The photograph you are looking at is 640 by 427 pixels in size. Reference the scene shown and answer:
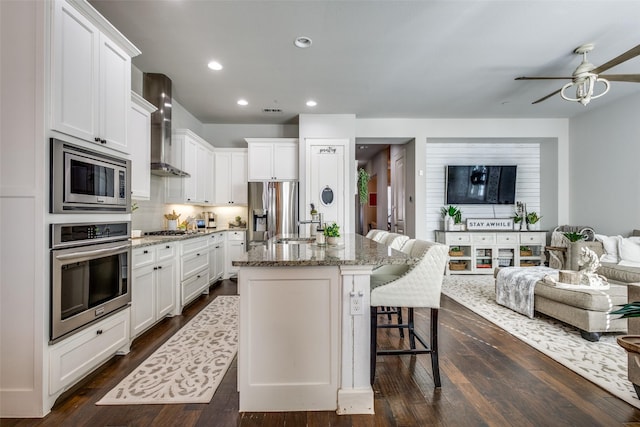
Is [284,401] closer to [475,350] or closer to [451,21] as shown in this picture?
[475,350]

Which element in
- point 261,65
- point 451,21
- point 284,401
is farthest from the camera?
point 261,65

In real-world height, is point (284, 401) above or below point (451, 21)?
below

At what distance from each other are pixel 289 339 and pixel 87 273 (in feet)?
4.73

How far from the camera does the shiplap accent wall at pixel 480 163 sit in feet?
20.7

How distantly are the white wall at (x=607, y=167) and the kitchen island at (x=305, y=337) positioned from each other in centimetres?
525

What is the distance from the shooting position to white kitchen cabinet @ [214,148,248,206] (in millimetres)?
5645

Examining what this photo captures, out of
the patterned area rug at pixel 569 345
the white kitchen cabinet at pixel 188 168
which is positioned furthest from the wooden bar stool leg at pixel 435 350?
the white kitchen cabinet at pixel 188 168

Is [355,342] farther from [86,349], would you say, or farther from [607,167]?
[607,167]

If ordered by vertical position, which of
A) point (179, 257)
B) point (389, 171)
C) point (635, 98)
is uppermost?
point (635, 98)

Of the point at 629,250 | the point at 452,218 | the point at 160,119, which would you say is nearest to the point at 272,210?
the point at 160,119

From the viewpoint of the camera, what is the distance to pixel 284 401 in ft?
5.71

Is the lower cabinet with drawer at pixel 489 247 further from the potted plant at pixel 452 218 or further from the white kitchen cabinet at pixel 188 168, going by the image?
the white kitchen cabinet at pixel 188 168

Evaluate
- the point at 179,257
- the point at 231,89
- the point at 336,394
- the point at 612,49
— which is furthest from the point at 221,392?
the point at 612,49

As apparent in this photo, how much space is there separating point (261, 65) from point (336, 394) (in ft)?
11.6
